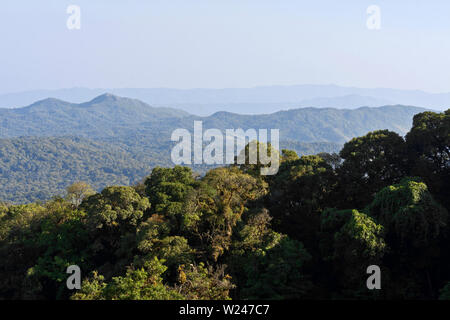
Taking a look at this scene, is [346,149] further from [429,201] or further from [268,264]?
[268,264]

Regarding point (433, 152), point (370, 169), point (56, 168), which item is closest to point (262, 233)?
point (370, 169)

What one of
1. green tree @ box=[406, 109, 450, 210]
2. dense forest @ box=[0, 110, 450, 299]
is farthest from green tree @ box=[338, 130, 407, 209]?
green tree @ box=[406, 109, 450, 210]

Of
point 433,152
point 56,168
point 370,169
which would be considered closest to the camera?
point 433,152

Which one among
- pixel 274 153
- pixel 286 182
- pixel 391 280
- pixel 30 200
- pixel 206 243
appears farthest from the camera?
pixel 30 200

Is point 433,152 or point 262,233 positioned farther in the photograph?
point 433,152

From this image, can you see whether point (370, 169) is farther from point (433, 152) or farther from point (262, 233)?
point (262, 233)

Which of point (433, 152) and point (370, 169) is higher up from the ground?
point (433, 152)

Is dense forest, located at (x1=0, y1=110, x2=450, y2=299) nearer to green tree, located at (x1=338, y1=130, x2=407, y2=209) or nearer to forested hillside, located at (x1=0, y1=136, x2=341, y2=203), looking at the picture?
green tree, located at (x1=338, y1=130, x2=407, y2=209)
